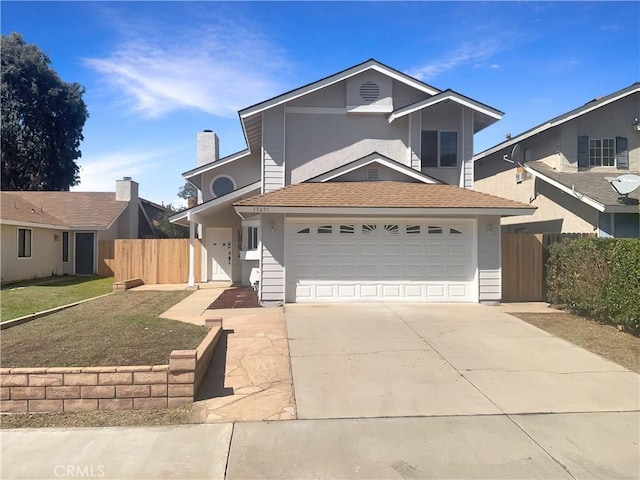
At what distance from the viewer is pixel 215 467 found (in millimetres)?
3650

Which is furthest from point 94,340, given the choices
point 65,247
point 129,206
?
point 129,206

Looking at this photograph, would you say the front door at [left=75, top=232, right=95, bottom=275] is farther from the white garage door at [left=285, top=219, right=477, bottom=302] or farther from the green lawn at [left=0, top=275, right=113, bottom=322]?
the white garage door at [left=285, top=219, right=477, bottom=302]

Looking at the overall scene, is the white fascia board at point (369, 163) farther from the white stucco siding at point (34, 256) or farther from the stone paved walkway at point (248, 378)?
the white stucco siding at point (34, 256)

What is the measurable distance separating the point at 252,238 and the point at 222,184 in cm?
325

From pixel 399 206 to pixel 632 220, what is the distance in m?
8.84

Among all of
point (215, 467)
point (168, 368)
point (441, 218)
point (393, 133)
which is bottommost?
point (215, 467)

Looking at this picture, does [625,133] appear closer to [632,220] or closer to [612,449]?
[632,220]

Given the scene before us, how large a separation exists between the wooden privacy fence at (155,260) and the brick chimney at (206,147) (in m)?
4.09

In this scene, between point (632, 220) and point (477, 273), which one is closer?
point (477, 273)

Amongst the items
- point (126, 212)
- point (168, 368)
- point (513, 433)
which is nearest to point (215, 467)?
point (168, 368)

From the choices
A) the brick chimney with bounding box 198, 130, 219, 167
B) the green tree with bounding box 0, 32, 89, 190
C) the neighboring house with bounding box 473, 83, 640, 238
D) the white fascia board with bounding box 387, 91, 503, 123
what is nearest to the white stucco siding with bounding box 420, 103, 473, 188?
the white fascia board with bounding box 387, 91, 503, 123

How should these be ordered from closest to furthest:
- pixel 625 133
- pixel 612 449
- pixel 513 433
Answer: pixel 612 449 → pixel 513 433 → pixel 625 133

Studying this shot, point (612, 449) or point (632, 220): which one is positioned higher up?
point (632, 220)

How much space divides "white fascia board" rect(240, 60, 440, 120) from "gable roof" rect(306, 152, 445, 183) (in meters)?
2.62
